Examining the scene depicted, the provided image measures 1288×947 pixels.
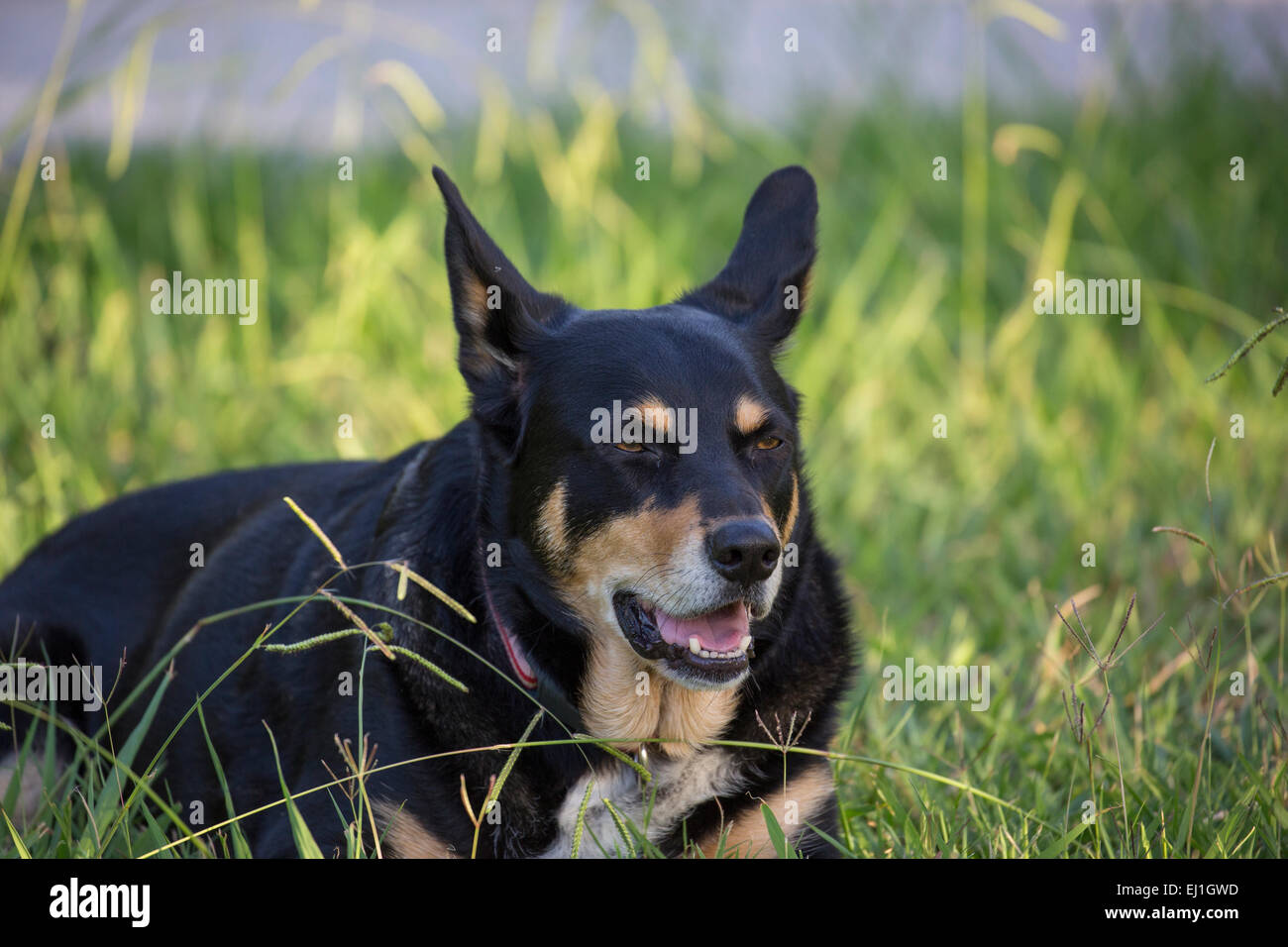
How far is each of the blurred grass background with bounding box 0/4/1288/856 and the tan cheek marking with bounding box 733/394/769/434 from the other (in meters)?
1.17

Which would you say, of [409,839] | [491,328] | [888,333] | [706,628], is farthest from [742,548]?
[888,333]

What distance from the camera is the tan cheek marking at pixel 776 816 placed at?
3.05 m

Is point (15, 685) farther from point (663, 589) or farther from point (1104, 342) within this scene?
point (1104, 342)

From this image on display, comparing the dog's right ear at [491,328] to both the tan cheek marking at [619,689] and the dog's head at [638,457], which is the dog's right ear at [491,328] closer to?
the dog's head at [638,457]

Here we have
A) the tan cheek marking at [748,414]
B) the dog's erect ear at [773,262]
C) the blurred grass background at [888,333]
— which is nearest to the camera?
the tan cheek marking at [748,414]

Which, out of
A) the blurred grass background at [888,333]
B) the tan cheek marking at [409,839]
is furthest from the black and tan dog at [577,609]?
the blurred grass background at [888,333]

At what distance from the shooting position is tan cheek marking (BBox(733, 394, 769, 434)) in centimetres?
302

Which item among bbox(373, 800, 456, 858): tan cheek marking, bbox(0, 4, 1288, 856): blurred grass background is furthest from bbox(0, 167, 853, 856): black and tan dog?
bbox(0, 4, 1288, 856): blurred grass background

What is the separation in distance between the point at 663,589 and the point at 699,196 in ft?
17.8

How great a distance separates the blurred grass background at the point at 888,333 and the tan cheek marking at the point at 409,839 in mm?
1224

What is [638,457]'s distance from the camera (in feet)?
9.64
